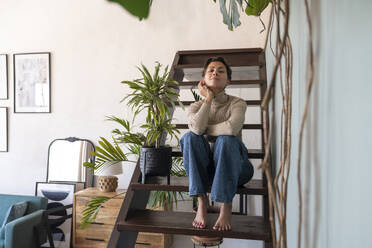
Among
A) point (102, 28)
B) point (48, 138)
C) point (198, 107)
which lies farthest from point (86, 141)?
A: point (198, 107)

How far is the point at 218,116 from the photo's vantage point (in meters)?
1.63

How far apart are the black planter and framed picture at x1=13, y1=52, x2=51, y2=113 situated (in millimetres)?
2442

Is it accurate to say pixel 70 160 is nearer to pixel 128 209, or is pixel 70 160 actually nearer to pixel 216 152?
pixel 128 209

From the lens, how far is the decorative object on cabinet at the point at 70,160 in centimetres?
331

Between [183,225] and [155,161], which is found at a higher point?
[155,161]

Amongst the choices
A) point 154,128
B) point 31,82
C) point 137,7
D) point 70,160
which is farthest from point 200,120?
point 31,82

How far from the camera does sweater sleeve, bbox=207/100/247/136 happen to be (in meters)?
1.44

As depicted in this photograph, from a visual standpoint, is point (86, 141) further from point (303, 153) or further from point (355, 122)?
point (355, 122)

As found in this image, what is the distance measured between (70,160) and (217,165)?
8.17 feet

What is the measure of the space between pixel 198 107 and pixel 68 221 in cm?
248

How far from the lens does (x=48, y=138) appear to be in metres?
3.56

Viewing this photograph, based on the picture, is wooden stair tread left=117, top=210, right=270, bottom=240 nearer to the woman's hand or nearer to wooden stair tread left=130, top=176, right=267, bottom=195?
wooden stair tread left=130, top=176, right=267, bottom=195

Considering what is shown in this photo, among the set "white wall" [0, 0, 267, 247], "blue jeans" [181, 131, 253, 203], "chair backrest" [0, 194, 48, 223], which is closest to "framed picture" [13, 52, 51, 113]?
"white wall" [0, 0, 267, 247]

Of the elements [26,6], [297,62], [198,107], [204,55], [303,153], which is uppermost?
[26,6]
